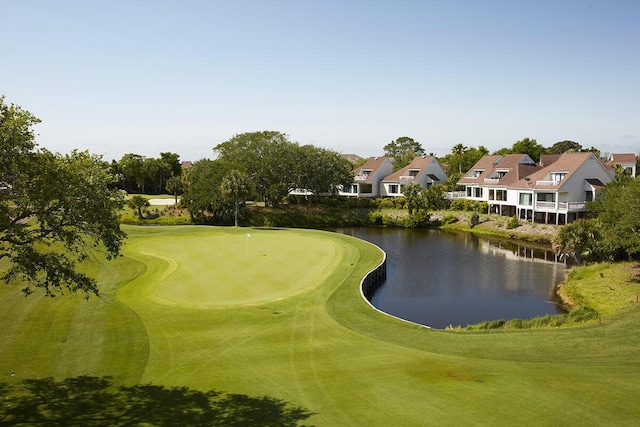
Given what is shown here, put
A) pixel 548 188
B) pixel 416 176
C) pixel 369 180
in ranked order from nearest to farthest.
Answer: pixel 548 188 < pixel 416 176 < pixel 369 180

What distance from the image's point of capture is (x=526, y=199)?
58.6 m

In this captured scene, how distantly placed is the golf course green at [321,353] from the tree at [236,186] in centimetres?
3003

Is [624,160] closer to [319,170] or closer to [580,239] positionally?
[319,170]

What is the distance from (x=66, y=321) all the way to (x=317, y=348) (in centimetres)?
1107

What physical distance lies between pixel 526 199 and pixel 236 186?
35301 mm

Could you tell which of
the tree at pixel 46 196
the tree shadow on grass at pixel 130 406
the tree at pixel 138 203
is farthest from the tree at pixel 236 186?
the tree shadow on grass at pixel 130 406

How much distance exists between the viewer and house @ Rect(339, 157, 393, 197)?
81625 millimetres

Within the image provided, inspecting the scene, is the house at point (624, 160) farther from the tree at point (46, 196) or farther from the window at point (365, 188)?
the tree at point (46, 196)

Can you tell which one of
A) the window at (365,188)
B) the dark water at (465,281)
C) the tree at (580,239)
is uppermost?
the window at (365,188)

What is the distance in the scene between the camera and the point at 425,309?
1078 inches

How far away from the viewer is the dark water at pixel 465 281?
88.4 feet

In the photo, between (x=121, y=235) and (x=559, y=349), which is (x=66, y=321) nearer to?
(x=121, y=235)

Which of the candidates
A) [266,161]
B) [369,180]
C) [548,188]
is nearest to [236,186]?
[266,161]

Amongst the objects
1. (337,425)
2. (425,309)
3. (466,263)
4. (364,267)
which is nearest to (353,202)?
(466,263)
